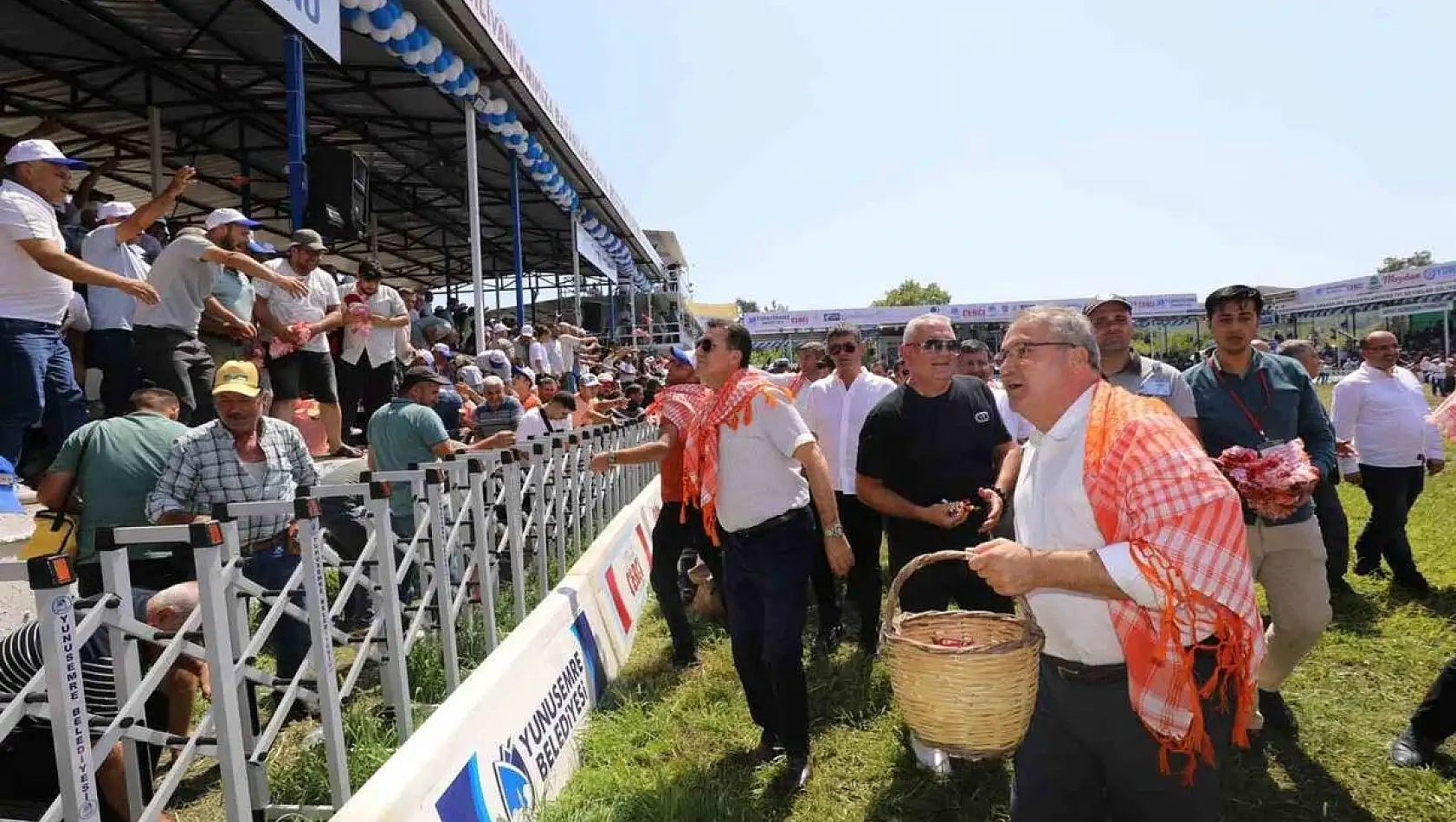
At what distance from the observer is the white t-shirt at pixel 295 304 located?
654 centimetres

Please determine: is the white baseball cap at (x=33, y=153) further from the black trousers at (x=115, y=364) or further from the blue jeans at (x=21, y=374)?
the black trousers at (x=115, y=364)

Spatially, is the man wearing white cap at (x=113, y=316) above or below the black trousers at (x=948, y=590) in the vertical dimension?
above

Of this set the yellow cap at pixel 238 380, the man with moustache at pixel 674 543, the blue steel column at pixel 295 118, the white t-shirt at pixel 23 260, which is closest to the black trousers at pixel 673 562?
the man with moustache at pixel 674 543

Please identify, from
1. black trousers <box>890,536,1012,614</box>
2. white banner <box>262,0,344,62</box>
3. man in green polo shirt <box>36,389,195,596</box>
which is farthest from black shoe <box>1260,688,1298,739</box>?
white banner <box>262,0,344,62</box>

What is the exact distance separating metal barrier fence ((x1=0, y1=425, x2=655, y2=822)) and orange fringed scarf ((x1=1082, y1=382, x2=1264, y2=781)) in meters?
2.31

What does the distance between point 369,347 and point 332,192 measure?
233cm

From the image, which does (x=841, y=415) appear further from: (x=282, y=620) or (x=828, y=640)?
(x=282, y=620)

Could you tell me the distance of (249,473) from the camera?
3.86 m

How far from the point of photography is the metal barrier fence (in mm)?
2072

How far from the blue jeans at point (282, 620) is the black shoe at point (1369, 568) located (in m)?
6.80

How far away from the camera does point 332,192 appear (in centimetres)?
896

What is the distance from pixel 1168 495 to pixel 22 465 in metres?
6.47

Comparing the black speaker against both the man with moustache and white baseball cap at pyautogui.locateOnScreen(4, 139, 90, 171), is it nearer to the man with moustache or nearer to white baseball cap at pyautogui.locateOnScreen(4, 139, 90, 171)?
white baseball cap at pyautogui.locateOnScreen(4, 139, 90, 171)

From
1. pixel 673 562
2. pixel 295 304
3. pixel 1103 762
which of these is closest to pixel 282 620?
pixel 673 562
